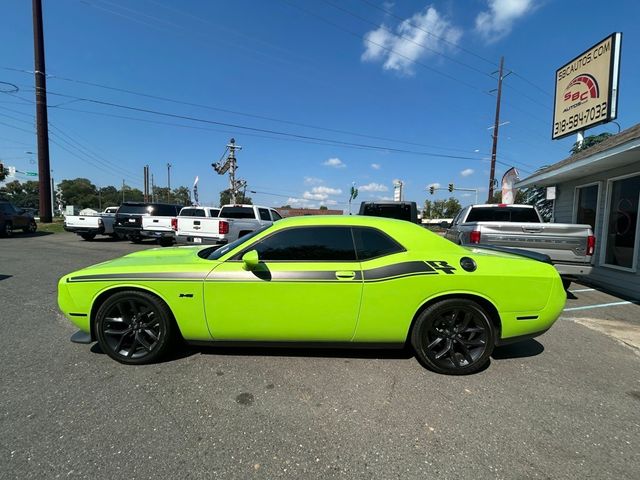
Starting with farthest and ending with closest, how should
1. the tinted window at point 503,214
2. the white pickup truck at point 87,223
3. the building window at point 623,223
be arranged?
the white pickup truck at point 87,223 → the tinted window at point 503,214 → the building window at point 623,223

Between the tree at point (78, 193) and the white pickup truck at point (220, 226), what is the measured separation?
119861mm

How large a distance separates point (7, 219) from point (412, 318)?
2162 cm

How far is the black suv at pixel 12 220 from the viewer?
53.2ft

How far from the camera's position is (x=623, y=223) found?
25.7 feet

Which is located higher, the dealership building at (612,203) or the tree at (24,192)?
the tree at (24,192)

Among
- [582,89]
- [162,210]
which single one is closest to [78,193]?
[162,210]

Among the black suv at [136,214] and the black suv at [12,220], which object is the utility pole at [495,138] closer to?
the black suv at [136,214]

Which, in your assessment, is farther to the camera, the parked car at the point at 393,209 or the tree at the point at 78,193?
the tree at the point at 78,193

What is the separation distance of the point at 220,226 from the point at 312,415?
8620 millimetres

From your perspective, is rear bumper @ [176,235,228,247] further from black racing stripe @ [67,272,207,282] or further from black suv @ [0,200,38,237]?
black suv @ [0,200,38,237]

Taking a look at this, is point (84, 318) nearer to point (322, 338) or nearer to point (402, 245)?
point (322, 338)

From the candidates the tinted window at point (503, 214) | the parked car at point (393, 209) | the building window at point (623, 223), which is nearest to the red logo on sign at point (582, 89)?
the building window at point (623, 223)

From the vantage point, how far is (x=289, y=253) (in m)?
3.20

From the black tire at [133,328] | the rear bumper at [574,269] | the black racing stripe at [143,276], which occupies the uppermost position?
the black racing stripe at [143,276]
